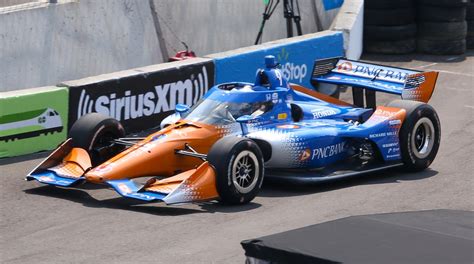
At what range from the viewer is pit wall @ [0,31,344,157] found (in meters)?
12.1

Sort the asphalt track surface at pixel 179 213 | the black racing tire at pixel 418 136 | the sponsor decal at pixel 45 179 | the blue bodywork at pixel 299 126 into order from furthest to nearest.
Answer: the black racing tire at pixel 418 136, the blue bodywork at pixel 299 126, the sponsor decal at pixel 45 179, the asphalt track surface at pixel 179 213

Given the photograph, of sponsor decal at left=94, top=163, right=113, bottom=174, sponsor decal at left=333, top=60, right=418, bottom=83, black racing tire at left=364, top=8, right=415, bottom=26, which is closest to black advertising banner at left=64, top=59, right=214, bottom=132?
sponsor decal at left=333, top=60, right=418, bottom=83

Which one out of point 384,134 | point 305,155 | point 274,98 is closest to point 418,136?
point 384,134

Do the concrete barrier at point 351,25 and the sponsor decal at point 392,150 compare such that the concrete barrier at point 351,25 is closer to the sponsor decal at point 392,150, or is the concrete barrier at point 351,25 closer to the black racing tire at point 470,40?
the black racing tire at point 470,40

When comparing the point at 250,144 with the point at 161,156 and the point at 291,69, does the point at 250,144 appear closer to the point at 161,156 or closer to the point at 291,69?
the point at 161,156

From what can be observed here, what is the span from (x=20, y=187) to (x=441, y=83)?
29.2 feet

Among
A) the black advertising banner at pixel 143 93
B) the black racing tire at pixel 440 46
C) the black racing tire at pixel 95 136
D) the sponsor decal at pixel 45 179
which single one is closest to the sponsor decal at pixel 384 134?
the black racing tire at pixel 95 136

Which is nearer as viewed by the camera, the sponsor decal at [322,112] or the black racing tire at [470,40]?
the sponsor decal at [322,112]

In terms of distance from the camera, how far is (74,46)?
14.7 meters

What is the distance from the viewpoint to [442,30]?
737 inches

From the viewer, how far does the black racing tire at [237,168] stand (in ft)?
32.7

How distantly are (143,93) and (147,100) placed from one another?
0.47 feet

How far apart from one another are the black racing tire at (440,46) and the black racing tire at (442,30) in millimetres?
78

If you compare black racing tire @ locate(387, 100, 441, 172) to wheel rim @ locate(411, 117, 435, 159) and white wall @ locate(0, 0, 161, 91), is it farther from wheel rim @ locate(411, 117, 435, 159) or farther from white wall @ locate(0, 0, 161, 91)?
white wall @ locate(0, 0, 161, 91)
